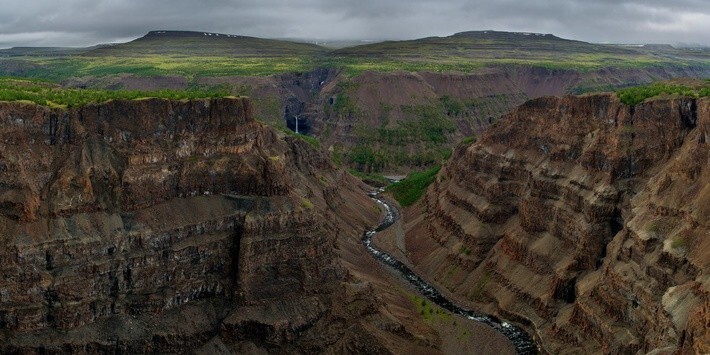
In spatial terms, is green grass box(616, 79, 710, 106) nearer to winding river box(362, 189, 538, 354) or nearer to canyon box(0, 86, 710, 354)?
canyon box(0, 86, 710, 354)

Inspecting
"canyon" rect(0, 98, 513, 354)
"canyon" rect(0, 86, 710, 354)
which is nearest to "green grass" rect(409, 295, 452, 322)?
"canyon" rect(0, 86, 710, 354)

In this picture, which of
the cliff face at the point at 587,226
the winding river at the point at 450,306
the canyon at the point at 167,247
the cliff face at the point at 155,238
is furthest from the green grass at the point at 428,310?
the cliff face at the point at 155,238

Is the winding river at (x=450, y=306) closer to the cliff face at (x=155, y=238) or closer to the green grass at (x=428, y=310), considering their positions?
the green grass at (x=428, y=310)

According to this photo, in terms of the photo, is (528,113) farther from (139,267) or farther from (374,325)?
(139,267)

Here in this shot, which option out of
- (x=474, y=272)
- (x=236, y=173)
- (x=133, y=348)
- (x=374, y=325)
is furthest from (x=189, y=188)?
(x=474, y=272)

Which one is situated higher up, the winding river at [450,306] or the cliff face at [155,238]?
the cliff face at [155,238]
